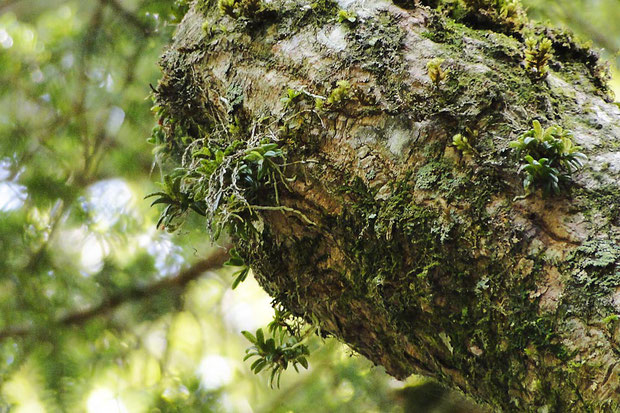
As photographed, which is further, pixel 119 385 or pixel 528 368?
pixel 119 385

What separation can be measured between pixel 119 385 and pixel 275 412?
0.66 m

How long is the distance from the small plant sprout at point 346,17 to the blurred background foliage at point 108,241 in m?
1.04

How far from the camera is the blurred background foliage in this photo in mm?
2051

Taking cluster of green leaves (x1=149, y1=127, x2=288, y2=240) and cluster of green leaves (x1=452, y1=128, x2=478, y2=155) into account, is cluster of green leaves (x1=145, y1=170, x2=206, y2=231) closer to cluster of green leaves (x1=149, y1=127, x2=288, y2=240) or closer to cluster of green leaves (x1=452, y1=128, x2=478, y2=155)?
cluster of green leaves (x1=149, y1=127, x2=288, y2=240)

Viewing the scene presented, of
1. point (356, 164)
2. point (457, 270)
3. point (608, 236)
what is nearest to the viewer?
point (608, 236)

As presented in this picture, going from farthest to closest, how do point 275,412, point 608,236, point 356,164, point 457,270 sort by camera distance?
point 275,412
point 356,164
point 457,270
point 608,236

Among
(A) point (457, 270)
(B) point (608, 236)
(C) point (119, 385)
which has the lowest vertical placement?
(C) point (119, 385)

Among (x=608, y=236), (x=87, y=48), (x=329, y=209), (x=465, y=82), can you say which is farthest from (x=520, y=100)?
(x=87, y=48)

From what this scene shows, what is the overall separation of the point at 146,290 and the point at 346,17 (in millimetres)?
1513

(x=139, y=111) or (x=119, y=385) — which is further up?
(x=139, y=111)

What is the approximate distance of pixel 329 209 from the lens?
1.12 meters

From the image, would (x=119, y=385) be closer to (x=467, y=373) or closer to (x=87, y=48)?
(x=87, y=48)

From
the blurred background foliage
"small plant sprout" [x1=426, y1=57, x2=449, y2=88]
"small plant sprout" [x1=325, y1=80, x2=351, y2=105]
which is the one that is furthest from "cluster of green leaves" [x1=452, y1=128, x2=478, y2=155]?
the blurred background foliage

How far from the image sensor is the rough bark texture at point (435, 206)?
2.88 feet
